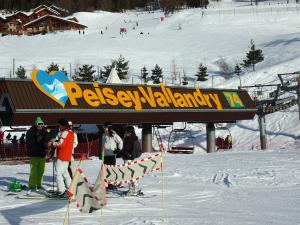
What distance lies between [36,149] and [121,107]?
14031mm

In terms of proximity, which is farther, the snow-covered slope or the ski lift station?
the snow-covered slope

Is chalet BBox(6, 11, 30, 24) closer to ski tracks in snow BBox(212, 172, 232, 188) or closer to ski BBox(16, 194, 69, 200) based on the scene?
ski tracks in snow BBox(212, 172, 232, 188)

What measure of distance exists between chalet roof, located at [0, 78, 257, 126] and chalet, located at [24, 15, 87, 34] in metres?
74.2

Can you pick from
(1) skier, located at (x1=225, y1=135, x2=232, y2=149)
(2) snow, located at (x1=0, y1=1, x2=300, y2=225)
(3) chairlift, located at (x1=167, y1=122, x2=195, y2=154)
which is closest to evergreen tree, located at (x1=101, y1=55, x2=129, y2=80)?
(2) snow, located at (x1=0, y1=1, x2=300, y2=225)

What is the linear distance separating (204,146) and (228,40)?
150 ft

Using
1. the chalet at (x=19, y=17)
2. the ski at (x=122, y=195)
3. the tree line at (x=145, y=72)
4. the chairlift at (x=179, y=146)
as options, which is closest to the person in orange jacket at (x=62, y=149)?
the ski at (x=122, y=195)

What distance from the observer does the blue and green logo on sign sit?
108ft

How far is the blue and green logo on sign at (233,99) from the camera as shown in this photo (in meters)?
32.8

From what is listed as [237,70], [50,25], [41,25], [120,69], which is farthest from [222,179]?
[41,25]

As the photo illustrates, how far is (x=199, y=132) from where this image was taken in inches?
1567

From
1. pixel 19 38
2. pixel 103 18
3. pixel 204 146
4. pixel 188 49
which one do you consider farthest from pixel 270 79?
pixel 103 18

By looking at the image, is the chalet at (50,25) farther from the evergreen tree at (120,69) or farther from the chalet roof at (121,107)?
the chalet roof at (121,107)

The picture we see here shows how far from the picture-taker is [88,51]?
7275cm

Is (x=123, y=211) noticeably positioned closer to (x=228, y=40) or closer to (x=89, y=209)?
(x=89, y=209)
